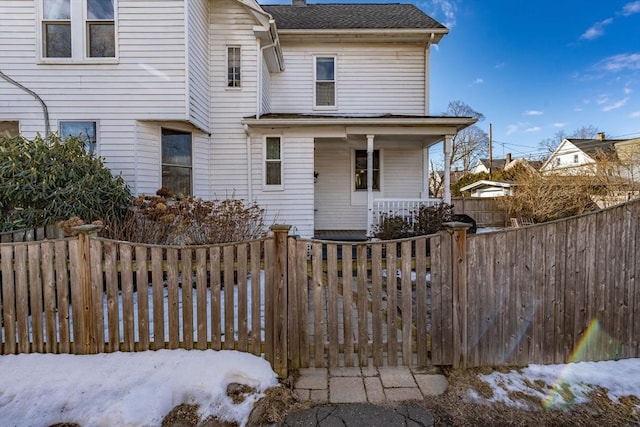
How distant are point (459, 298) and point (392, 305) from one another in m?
0.61

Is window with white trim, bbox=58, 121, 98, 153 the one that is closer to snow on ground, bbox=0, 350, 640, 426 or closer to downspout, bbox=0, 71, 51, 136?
downspout, bbox=0, 71, 51, 136

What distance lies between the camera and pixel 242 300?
295 cm

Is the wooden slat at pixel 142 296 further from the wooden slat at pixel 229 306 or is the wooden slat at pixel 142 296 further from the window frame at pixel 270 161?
the window frame at pixel 270 161

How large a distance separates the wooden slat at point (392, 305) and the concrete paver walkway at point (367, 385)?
122mm

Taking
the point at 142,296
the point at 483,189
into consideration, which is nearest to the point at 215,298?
the point at 142,296

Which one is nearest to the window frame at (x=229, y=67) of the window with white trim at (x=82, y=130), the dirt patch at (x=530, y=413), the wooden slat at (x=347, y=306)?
the window with white trim at (x=82, y=130)

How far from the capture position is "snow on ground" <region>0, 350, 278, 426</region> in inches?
91.1

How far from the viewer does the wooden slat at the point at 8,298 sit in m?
2.92

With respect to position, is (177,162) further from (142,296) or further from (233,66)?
(142,296)

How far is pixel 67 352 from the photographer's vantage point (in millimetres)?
2926

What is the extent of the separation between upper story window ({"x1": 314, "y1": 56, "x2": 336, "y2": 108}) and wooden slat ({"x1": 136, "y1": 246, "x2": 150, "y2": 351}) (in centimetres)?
829

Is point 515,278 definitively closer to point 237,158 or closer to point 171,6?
point 237,158

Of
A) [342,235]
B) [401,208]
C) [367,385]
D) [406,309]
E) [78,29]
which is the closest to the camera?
[367,385]

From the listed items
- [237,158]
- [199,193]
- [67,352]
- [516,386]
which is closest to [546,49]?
[237,158]
